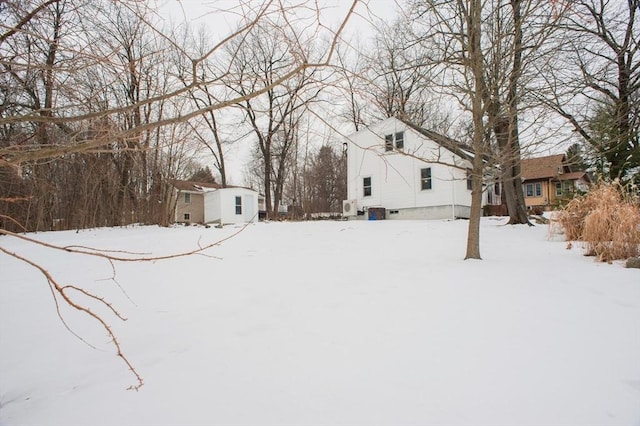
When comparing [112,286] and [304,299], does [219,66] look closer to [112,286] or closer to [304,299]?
[304,299]

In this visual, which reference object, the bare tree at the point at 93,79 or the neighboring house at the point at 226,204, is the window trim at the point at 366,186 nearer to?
the neighboring house at the point at 226,204

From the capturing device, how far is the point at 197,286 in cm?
347

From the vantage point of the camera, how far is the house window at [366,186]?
53.0ft

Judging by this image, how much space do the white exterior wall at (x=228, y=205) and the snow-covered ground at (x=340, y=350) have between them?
13.9 metres

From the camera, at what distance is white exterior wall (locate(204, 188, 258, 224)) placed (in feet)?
58.0

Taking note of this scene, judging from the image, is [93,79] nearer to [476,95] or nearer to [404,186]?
[476,95]

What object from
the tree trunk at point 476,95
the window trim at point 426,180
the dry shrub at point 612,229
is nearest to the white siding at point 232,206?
the window trim at point 426,180

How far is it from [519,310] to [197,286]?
303cm

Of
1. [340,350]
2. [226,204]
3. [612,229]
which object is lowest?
[340,350]

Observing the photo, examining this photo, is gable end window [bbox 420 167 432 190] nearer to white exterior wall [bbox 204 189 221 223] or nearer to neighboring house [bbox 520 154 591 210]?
white exterior wall [bbox 204 189 221 223]

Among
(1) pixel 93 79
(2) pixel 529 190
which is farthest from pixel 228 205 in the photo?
(2) pixel 529 190

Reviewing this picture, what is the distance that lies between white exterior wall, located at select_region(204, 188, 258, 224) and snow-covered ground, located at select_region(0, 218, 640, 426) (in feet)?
45.7

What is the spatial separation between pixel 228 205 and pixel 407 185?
9.60m

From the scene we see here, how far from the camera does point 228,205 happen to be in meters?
17.7
